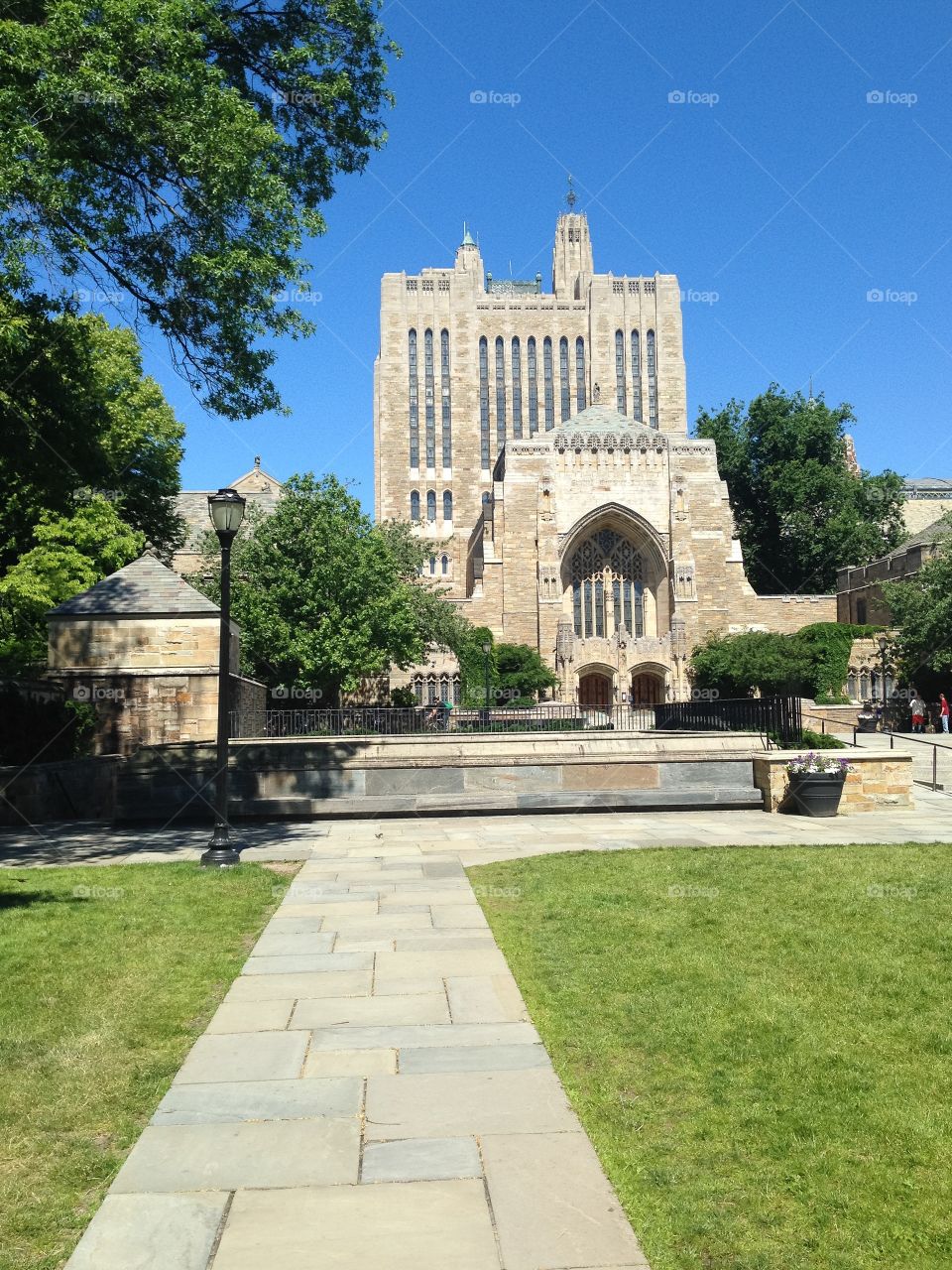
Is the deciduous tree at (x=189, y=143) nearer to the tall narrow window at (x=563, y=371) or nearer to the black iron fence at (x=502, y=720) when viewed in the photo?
the black iron fence at (x=502, y=720)

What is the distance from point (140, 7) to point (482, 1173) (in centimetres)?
1067

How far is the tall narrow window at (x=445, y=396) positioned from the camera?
248 feet

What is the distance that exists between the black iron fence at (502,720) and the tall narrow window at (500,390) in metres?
43.7

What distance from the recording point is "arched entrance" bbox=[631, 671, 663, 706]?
49.6 meters

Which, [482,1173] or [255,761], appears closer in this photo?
[482,1173]

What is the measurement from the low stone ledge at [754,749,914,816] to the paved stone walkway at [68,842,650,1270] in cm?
935

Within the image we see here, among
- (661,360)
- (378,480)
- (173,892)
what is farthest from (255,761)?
(661,360)

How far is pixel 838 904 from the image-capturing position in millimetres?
6816

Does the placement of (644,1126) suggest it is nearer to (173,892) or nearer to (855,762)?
(173,892)

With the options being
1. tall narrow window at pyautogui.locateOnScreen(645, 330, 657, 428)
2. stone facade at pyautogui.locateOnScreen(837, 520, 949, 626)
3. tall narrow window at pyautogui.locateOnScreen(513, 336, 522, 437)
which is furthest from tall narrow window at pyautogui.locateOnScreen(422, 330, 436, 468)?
stone facade at pyautogui.locateOnScreen(837, 520, 949, 626)

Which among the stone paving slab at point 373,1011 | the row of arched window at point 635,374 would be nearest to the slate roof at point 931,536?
the row of arched window at point 635,374

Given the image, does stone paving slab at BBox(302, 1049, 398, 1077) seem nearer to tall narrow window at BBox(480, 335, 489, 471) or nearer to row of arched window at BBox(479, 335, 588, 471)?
tall narrow window at BBox(480, 335, 489, 471)

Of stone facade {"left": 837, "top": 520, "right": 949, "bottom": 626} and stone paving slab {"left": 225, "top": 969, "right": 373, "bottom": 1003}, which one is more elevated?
stone facade {"left": 837, "top": 520, "right": 949, "bottom": 626}

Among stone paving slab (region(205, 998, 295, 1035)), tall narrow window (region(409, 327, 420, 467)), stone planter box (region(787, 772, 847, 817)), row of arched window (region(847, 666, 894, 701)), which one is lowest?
stone paving slab (region(205, 998, 295, 1035))
